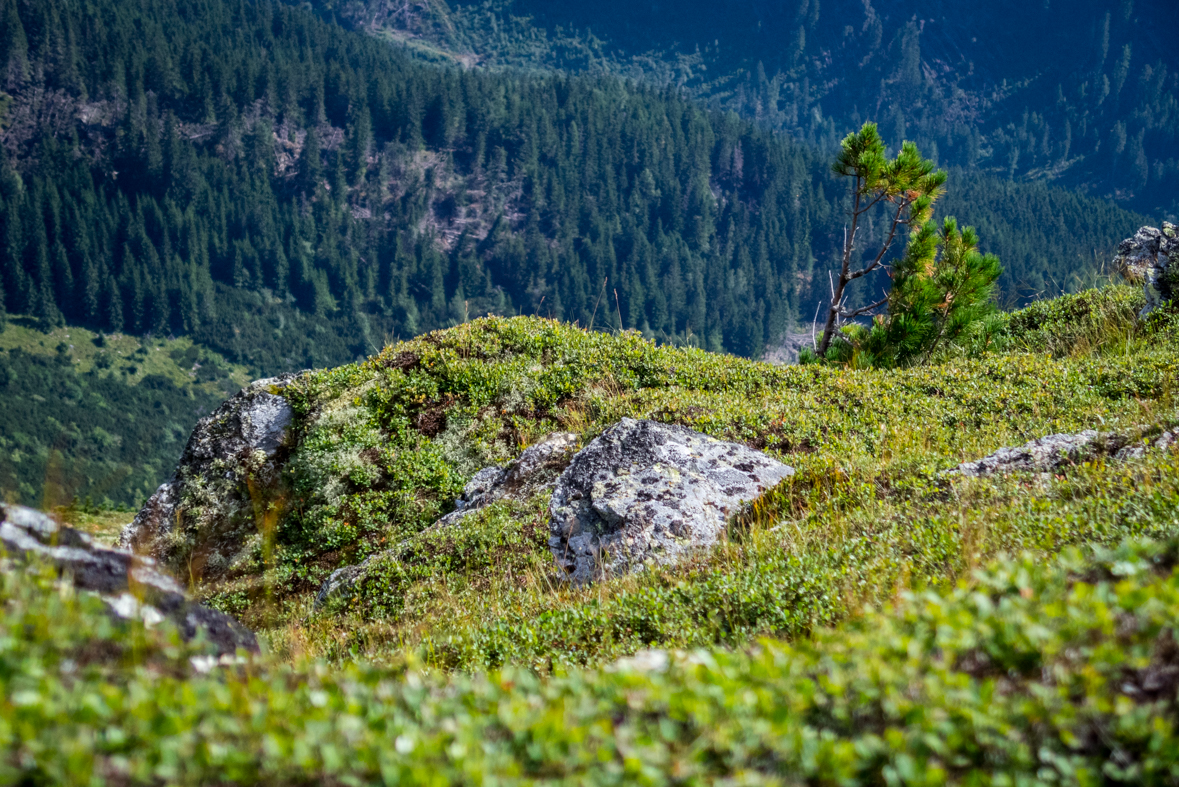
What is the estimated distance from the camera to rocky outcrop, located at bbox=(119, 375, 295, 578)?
1309 cm

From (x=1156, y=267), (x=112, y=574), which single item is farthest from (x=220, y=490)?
(x=1156, y=267)

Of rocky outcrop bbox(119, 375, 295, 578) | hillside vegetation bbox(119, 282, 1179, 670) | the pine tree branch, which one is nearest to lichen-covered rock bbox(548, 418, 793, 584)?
hillside vegetation bbox(119, 282, 1179, 670)

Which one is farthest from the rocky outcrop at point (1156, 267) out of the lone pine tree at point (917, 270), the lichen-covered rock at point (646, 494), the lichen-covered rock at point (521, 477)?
the lichen-covered rock at point (521, 477)

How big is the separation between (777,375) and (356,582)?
8.08m

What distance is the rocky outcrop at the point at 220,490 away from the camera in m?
13.1

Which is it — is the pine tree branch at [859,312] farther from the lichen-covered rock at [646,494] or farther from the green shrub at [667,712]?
the green shrub at [667,712]

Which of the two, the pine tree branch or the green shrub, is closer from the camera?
the green shrub

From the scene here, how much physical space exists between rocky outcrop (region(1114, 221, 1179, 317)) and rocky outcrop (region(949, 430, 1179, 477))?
304 inches

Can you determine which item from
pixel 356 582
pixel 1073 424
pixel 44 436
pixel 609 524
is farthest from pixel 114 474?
pixel 44 436

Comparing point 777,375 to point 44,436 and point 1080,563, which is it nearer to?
point 1080,563

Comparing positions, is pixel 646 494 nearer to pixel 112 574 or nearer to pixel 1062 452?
pixel 1062 452

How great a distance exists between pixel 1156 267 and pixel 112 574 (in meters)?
17.7

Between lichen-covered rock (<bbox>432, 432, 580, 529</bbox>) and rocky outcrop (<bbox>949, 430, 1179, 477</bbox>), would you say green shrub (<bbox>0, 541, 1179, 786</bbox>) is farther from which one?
lichen-covered rock (<bbox>432, 432, 580, 529</bbox>)

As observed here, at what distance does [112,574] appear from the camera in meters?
3.81
